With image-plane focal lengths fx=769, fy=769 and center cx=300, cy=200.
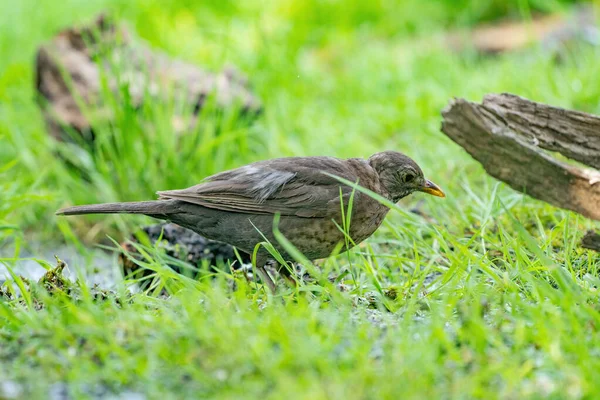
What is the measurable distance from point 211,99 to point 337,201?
242 centimetres

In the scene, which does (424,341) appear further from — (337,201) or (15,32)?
(15,32)

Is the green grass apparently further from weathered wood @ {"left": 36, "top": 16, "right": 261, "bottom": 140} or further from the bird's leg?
weathered wood @ {"left": 36, "top": 16, "right": 261, "bottom": 140}

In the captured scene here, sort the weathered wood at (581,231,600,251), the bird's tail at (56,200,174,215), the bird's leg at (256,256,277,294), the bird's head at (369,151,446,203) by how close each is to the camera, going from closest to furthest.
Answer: the weathered wood at (581,231,600,251), the bird's leg at (256,256,277,294), the bird's tail at (56,200,174,215), the bird's head at (369,151,446,203)

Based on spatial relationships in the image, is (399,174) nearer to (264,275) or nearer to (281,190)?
(281,190)

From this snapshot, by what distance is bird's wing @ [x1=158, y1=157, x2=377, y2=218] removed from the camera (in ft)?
12.8

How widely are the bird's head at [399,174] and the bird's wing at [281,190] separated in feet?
0.86

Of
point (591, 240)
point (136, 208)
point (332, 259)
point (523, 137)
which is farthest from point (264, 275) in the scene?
point (591, 240)

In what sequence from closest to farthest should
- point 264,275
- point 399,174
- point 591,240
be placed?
point 591,240 → point 264,275 → point 399,174

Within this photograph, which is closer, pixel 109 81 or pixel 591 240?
pixel 591 240

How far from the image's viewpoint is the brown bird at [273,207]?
3.88 m

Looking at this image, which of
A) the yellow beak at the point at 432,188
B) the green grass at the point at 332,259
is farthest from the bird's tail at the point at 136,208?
the yellow beak at the point at 432,188

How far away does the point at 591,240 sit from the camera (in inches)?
132

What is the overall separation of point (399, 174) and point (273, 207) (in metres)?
0.77

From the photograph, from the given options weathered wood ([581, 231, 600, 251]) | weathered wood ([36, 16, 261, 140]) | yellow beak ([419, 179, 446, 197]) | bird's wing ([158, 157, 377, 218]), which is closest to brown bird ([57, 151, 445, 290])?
bird's wing ([158, 157, 377, 218])
